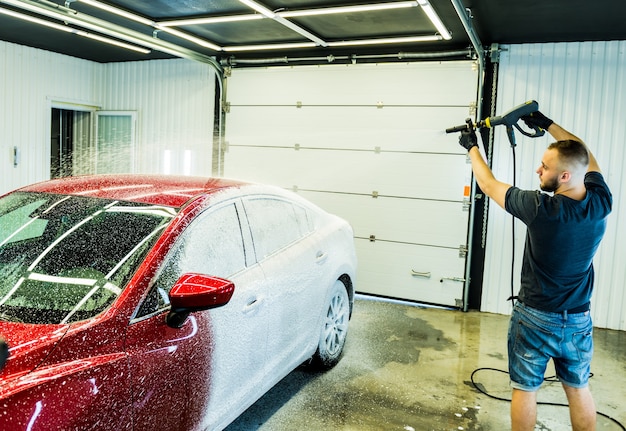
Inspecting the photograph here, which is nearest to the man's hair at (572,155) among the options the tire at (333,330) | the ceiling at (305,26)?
the tire at (333,330)

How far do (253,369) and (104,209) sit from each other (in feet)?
4.07

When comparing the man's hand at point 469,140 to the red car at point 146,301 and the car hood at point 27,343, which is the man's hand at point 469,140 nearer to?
the red car at point 146,301

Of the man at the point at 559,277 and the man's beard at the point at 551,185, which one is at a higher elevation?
the man's beard at the point at 551,185

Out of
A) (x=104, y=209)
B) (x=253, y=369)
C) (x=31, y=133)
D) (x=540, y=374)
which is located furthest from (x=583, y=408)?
(x=31, y=133)

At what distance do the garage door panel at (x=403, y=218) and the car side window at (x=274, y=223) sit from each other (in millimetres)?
3300

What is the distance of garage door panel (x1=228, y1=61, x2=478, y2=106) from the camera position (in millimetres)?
7156

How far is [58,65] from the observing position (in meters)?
9.05

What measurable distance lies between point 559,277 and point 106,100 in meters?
8.55

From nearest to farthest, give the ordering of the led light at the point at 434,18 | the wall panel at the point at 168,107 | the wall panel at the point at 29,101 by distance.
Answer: the led light at the point at 434,18
the wall panel at the point at 29,101
the wall panel at the point at 168,107

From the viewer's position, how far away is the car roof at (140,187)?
10.5ft

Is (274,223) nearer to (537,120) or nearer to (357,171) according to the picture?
(537,120)

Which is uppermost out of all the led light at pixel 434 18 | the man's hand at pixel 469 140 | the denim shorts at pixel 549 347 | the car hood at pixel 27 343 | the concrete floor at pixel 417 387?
the led light at pixel 434 18

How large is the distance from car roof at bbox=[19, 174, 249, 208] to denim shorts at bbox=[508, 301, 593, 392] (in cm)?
195

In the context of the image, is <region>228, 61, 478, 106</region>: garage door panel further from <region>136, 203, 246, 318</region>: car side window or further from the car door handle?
the car door handle
